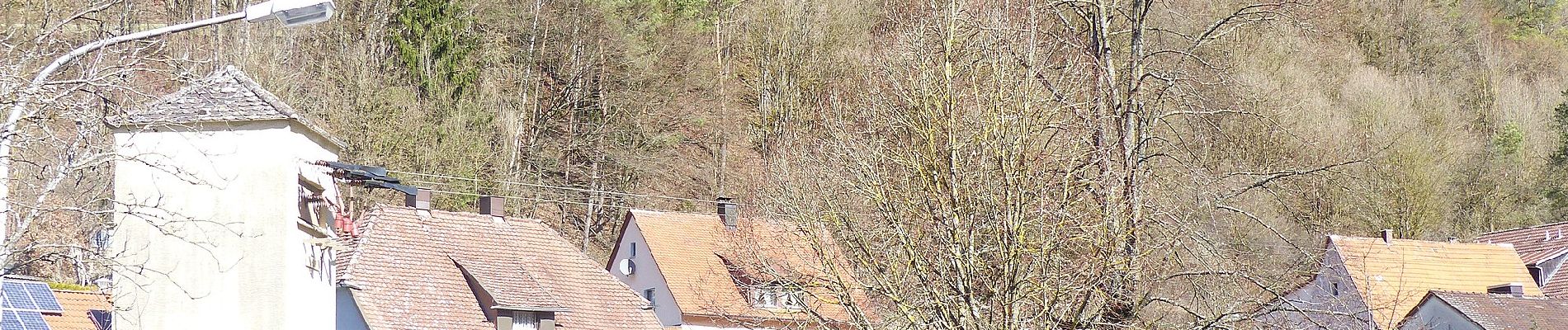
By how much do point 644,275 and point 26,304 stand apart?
1944 cm

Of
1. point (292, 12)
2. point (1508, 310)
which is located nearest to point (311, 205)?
point (292, 12)

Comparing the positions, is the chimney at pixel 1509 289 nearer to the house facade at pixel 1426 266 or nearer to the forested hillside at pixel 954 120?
the house facade at pixel 1426 266

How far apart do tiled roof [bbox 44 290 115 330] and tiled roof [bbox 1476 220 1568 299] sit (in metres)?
32.8

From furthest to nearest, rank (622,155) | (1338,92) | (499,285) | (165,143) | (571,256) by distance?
(1338,92) < (622,155) < (571,256) < (499,285) < (165,143)

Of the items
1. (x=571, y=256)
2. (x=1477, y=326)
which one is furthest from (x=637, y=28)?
(x=1477, y=326)

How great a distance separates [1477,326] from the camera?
114 feet

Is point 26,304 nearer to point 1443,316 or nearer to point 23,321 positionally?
point 23,321

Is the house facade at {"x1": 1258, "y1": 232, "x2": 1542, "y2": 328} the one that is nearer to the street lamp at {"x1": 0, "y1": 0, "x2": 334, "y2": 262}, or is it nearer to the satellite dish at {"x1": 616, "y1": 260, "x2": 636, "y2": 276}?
the satellite dish at {"x1": 616, "y1": 260, "x2": 636, "y2": 276}

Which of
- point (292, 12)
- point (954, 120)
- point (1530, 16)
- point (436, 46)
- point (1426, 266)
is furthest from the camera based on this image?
point (1530, 16)

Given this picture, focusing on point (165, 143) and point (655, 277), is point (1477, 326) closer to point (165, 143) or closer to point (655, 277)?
point (655, 277)

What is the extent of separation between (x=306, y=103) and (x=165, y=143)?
54.2 ft

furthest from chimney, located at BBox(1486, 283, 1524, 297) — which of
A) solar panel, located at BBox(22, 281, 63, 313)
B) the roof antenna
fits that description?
solar panel, located at BBox(22, 281, 63, 313)

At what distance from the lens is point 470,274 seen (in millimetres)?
28875

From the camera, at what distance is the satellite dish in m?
36.3
